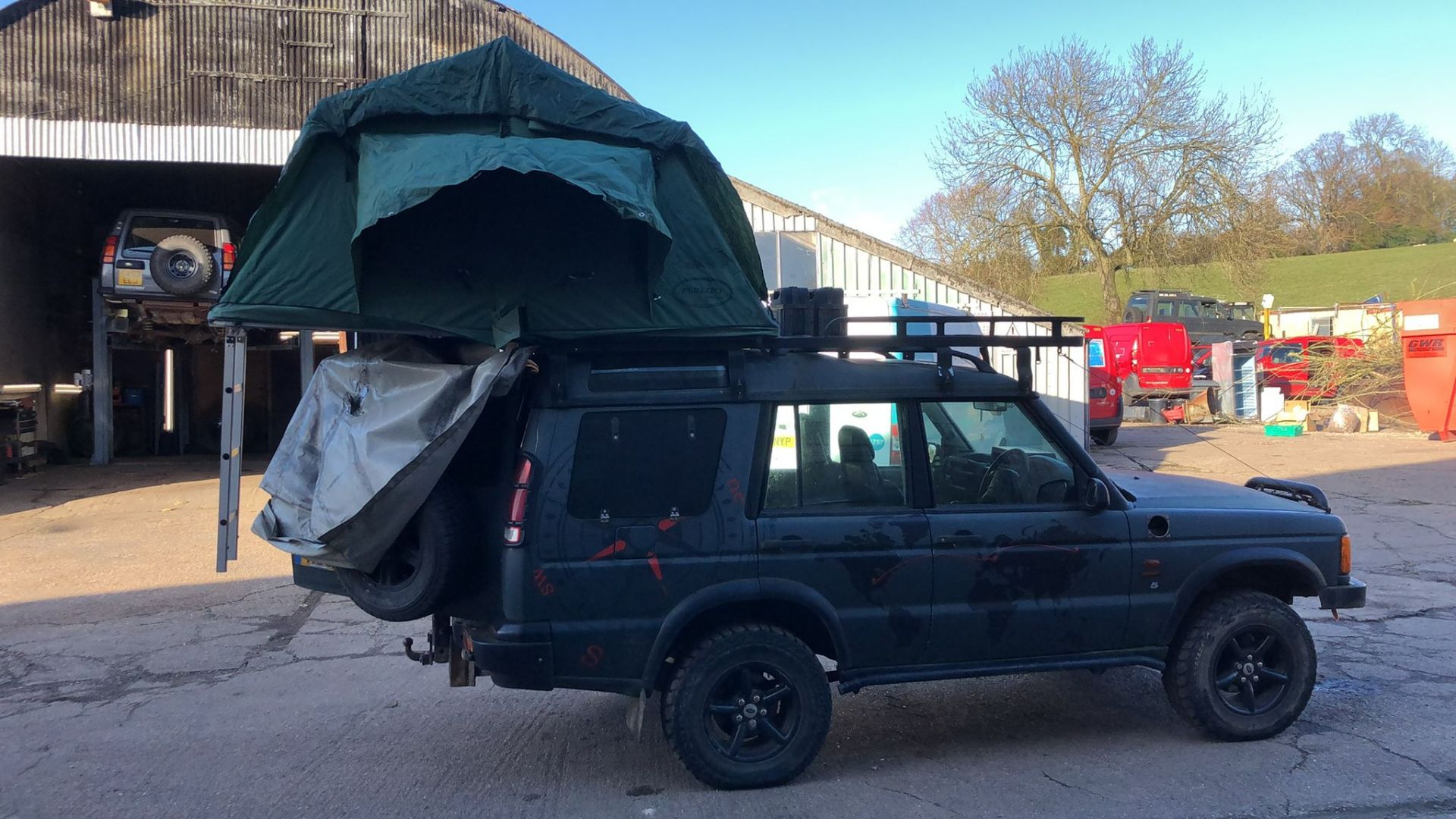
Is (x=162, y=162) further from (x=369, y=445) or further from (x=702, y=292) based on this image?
(x=702, y=292)

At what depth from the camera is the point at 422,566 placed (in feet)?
14.3

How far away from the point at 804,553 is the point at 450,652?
168cm

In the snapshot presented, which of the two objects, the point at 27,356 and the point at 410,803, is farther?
the point at 27,356

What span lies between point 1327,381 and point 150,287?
20815 millimetres

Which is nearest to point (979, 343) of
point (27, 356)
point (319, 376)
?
point (319, 376)

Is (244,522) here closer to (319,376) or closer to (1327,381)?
(319,376)

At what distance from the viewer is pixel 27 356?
621 inches

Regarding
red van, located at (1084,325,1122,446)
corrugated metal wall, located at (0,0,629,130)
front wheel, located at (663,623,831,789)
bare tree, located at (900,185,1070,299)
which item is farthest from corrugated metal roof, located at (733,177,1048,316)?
bare tree, located at (900,185,1070,299)

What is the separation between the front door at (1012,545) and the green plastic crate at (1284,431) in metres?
16.6

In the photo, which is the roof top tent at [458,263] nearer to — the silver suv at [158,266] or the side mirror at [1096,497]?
the side mirror at [1096,497]

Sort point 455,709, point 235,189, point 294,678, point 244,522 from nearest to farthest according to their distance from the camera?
1. point 455,709
2. point 294,678
3. point 244,522
4. point 235,189

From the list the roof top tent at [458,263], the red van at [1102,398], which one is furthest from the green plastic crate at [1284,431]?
the roof top tent at [458,263]

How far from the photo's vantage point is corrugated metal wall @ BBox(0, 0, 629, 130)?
43.0 ft

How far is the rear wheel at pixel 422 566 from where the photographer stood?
4.34m
